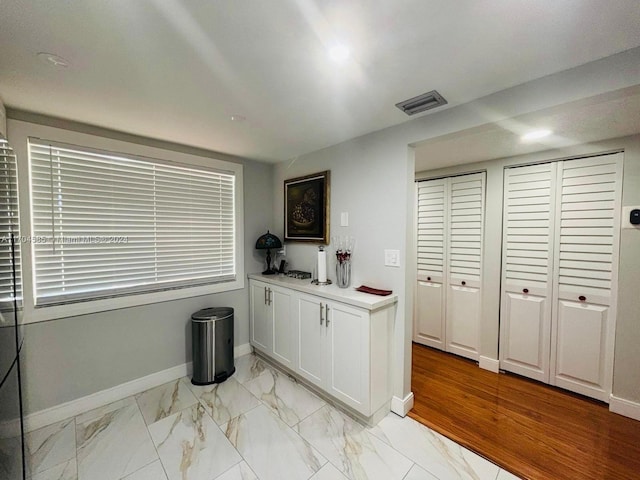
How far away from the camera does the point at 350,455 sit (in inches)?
67.9

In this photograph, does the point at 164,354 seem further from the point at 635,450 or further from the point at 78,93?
the point at 635,450

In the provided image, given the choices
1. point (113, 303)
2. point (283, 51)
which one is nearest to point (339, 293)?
point (283, 51)

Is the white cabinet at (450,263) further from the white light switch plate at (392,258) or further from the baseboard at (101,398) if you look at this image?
the baseboard at (101,398)

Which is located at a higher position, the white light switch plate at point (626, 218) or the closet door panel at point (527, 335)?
the white light switch plate at point (626, 218)

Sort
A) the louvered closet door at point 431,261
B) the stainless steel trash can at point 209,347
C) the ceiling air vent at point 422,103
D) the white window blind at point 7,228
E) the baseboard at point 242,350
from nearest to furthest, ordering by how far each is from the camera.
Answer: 1. the white window blind at point 7,228
2. the ceiling air vent at point 422,103
3. the stainless steel trash can at point 209,347
4. the baseboard at point 242,350
5. the louvered closet door at point 431,261

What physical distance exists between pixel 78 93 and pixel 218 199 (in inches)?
56.8

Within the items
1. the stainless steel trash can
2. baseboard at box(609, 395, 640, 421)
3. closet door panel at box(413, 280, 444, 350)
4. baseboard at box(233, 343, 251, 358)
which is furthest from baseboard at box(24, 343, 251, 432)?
baseboard at box(609, 395, 640, 421)

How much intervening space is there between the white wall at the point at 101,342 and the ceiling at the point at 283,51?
356mm

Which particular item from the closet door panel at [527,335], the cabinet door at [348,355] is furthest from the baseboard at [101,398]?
the closet door panel at [527,335]

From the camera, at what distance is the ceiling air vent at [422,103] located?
5.45 ft

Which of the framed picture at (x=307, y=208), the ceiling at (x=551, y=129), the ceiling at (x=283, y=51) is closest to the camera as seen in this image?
the ceiling at (x=283, y=51)

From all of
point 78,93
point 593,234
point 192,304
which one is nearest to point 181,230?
point 192,304

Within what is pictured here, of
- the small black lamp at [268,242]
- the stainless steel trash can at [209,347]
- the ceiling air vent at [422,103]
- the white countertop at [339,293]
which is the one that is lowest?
the stainless steel trash can at [209,347]

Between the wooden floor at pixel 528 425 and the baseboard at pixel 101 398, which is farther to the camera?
the baseboard at pixel 101 398
